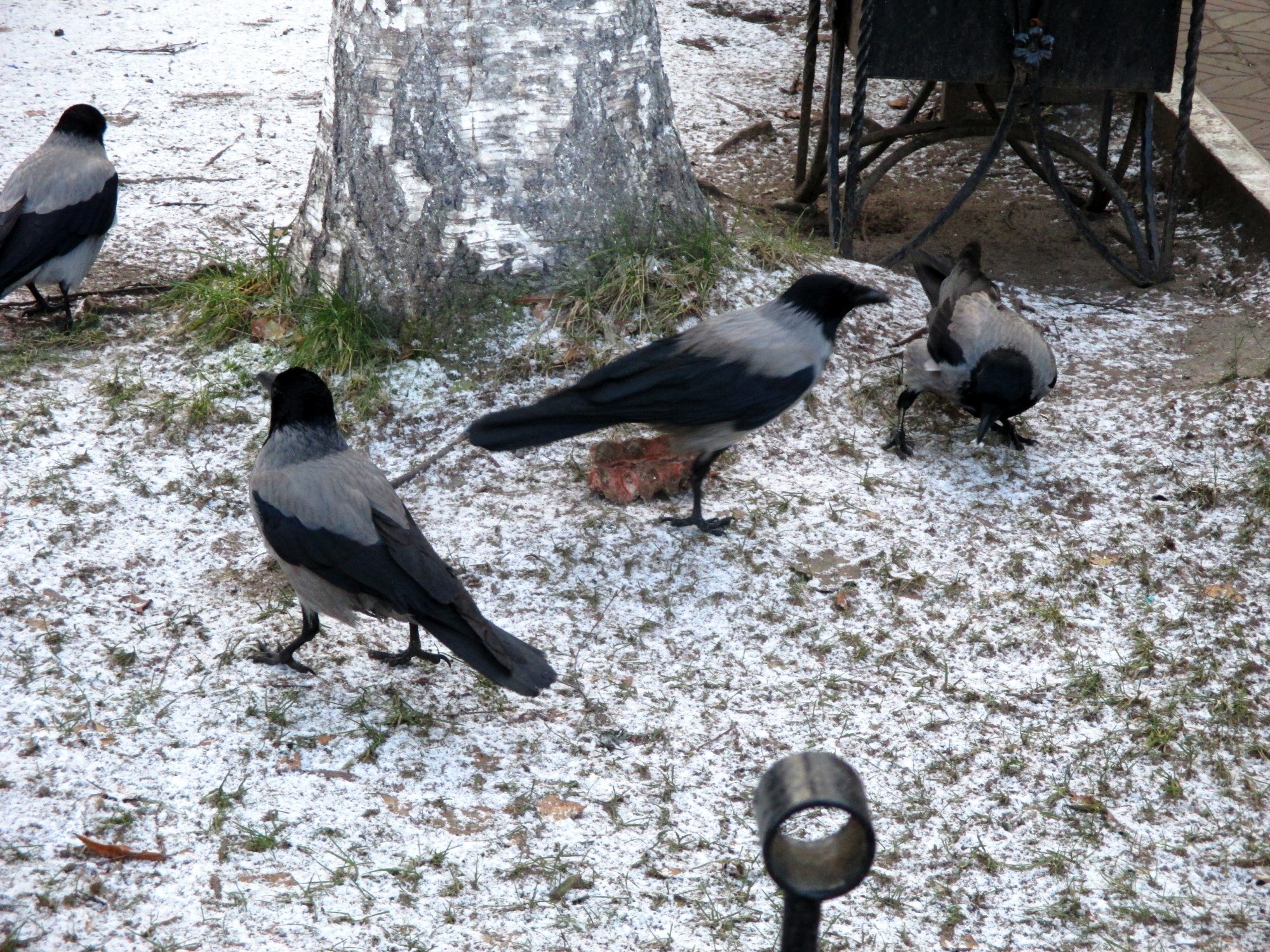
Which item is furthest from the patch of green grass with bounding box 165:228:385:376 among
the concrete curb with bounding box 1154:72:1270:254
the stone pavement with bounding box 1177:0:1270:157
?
the stone pavement with bounding box 1177:0:1270:157

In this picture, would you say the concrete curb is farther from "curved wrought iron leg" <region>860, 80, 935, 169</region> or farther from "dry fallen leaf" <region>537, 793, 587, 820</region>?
"dry fallen leaf" <region>537, 793, 587, 820</region>

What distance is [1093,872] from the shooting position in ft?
10.4

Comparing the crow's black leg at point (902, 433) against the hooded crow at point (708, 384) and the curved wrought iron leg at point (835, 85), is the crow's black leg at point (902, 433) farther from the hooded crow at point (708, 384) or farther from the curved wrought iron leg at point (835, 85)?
the curved wrought iron leg at point (835, 85)

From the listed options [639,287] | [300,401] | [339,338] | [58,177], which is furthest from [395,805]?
[58,177]

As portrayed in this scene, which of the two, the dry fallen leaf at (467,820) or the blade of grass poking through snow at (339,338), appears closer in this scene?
the dry fallen leaf at (467,820)

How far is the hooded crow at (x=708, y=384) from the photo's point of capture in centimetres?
411

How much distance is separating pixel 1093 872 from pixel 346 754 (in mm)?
2155

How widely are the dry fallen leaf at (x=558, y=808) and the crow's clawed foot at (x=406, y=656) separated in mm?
689

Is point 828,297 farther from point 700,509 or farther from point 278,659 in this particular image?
point 278,659

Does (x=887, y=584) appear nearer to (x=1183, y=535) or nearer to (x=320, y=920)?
(x=1183, y=535)

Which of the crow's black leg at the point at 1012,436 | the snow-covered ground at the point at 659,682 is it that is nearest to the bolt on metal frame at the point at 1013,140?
the snow-covered ground at the point at 659,682

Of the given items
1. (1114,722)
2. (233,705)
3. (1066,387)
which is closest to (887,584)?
(1114,722)

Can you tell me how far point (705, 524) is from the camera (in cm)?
446

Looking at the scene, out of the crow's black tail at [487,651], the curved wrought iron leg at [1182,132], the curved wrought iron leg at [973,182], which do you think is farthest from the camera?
the curved wrought iron leg at [973,182]
